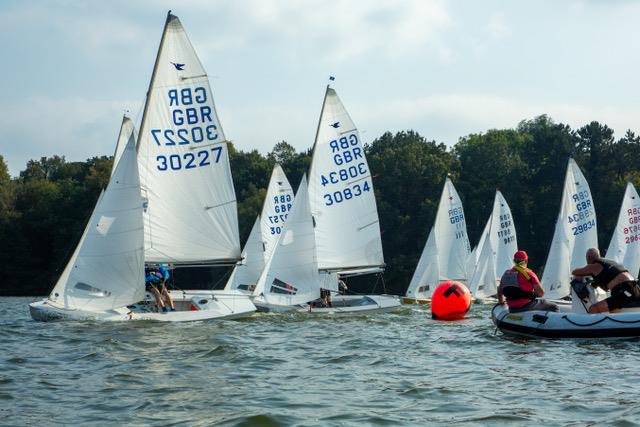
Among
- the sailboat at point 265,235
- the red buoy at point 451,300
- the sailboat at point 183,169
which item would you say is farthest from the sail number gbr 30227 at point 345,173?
the red buoy at point 451,300

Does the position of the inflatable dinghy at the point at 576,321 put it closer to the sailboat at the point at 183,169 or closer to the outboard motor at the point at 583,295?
the outboard motor at the point at 583,295

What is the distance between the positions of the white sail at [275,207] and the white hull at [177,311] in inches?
438

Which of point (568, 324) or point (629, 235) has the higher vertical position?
point (629, 235)

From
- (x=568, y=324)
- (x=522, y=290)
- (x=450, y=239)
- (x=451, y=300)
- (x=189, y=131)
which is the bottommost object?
(x=568, y=324)

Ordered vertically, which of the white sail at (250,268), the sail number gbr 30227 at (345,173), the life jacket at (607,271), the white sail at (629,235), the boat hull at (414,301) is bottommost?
the boat hull at (414,301)

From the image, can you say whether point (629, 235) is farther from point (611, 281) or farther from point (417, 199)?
point (417, 199)

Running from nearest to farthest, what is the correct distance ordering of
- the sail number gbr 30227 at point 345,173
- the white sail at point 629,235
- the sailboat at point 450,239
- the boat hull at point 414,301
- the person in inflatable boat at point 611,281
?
the person in inflatable boat at point 611,281
the sail number gbr 30227 at point 345,173
the boat hull at point 414,301
the white sail at point 629,235
the sailboat at point 450,239

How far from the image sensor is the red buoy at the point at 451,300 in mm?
22625

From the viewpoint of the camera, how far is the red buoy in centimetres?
2262

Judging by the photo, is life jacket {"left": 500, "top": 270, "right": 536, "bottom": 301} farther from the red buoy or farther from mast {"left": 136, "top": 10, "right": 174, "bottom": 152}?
mast {"left": 136, "top": 10, "right": 174, "bottom": 152}

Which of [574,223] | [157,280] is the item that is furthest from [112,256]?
[574,223]

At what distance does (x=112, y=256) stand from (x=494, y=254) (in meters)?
25.4

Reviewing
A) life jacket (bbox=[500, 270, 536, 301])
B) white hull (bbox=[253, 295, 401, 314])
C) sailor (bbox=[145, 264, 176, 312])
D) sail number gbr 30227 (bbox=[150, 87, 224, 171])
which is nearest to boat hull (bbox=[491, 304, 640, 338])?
life jacket (bbox=[500, 270, 536, 301])

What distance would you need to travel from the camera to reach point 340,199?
2902 centimetres
